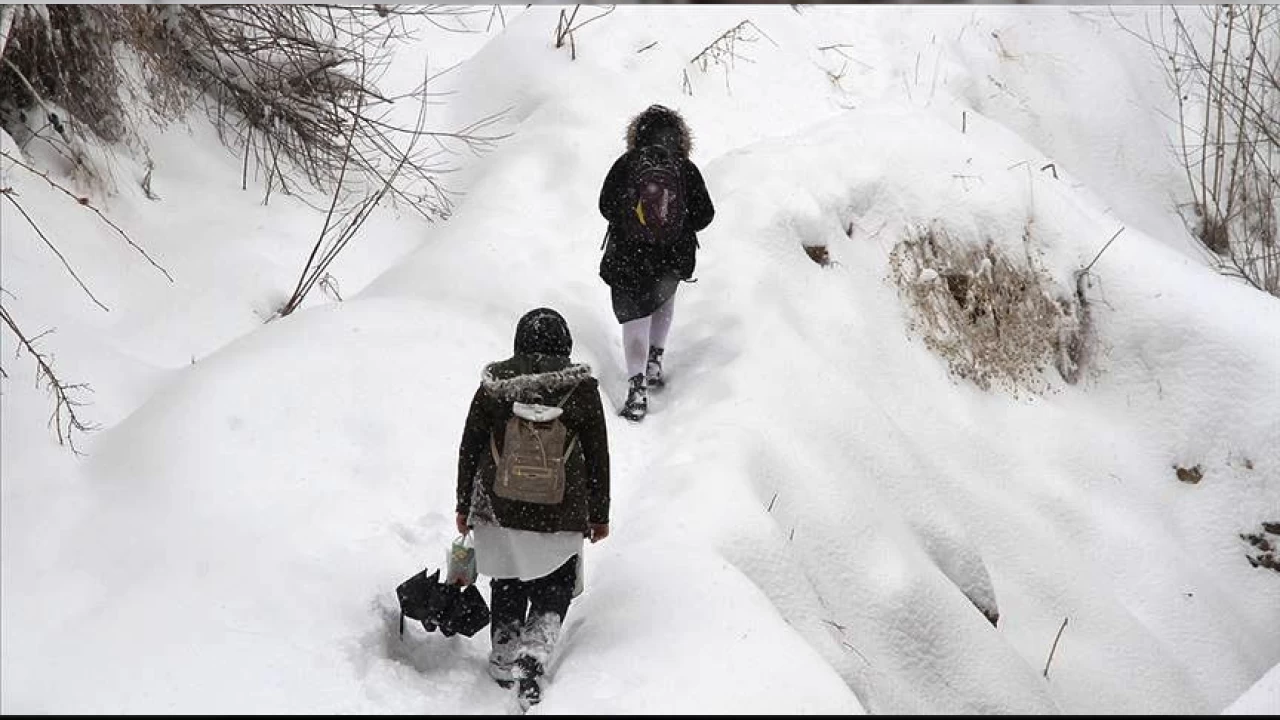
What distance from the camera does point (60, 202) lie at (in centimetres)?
551

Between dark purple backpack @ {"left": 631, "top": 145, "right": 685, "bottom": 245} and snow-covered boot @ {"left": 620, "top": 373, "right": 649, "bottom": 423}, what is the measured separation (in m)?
0.69

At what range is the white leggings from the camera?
514 cm

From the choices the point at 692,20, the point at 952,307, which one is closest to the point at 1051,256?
the point at 952,307

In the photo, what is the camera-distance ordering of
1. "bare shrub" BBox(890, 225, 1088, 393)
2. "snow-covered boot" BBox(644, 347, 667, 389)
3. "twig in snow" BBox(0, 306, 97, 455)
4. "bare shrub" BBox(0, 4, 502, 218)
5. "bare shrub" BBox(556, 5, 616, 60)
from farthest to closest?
"bare shrub" BBox(556, 5, 616, 60) → "bare shrub" BBox(890, 225, 1088, 393) → "bare shrub" BBox(0, 4, 502, 218) → "snow-covered boot" BBox(644, 347, 667, 389) → "twig in snow" BBox(0, 306, 97, 455)

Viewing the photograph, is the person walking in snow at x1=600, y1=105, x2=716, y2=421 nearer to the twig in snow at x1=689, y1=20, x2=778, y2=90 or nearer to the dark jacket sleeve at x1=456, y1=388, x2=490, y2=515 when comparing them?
the dark jacket sleeve at x1=456, y1=388, x2=490, y2=515

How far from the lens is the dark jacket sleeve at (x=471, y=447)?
339 cm

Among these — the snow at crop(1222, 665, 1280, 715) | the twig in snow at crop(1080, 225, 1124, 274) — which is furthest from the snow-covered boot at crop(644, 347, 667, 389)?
the twig in snow at crop(1080, 225, 1124, 274)

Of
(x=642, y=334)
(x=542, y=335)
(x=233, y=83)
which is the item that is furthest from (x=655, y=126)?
(x=233, y=83)

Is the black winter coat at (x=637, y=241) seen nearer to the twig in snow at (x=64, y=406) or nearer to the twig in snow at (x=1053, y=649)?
the twig in snow at (x=64, y=406)

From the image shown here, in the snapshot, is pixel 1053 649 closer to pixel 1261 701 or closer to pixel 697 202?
pixel 1261 701

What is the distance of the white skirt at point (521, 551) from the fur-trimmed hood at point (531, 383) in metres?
0.44

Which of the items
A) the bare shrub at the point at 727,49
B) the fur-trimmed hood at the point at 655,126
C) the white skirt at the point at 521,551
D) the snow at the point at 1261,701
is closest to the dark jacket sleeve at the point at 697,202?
the fur-trimmed hood at the point at 655,126

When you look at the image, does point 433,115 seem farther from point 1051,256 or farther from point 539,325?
point 539,325

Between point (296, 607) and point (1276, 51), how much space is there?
9.93m
